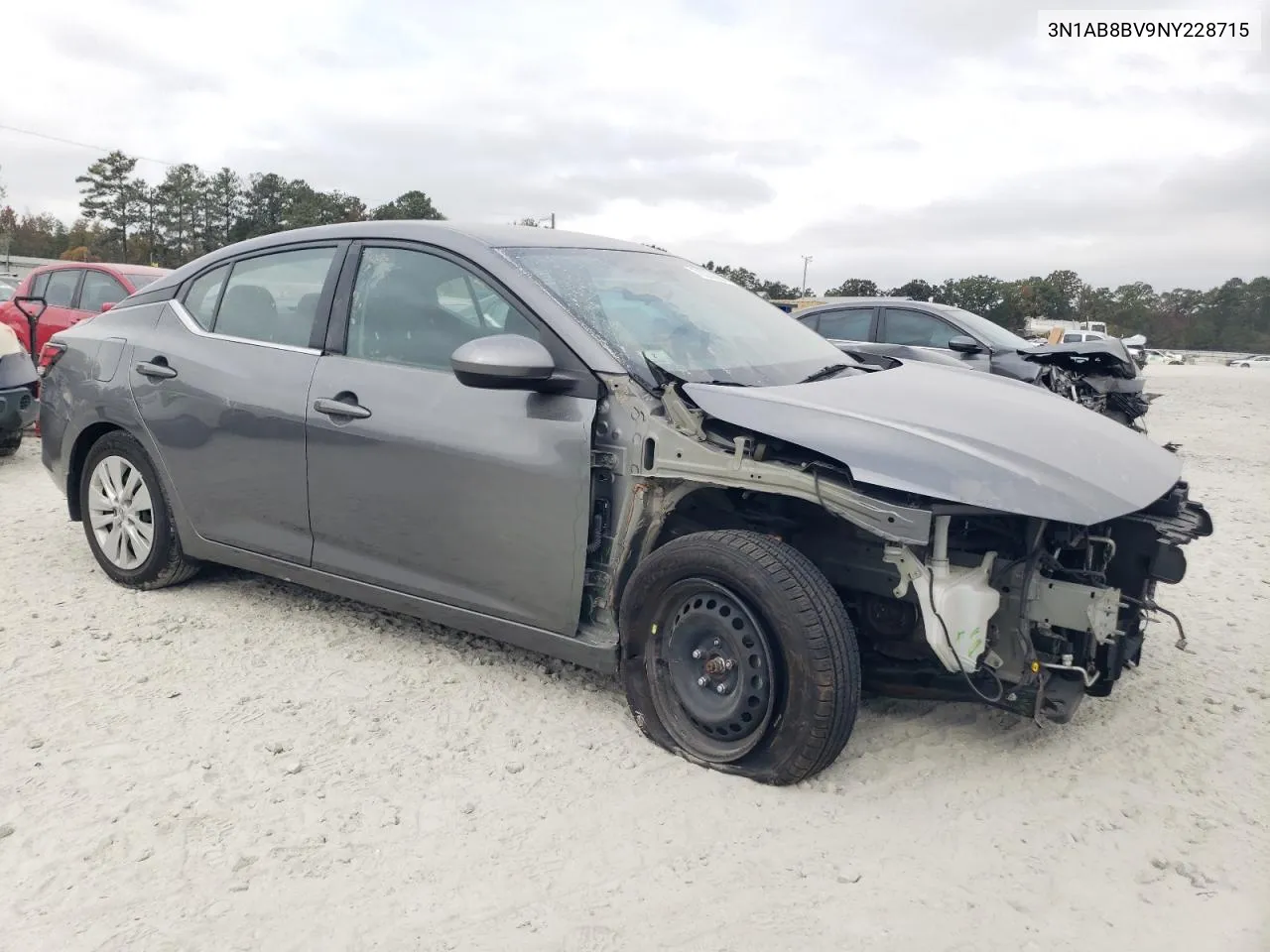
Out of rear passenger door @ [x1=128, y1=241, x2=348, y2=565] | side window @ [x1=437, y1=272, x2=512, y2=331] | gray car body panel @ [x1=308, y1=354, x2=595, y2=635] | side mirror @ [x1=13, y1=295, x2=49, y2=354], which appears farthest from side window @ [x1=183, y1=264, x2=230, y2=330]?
side mirror @ [x1=13, y1=295, x2=49, y2=354]

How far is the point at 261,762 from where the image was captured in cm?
306

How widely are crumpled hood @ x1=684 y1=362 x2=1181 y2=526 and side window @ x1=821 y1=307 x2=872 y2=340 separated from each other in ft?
21.2

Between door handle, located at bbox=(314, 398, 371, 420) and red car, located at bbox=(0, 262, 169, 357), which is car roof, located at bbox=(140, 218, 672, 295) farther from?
red car, located at bbox=(0, 262, 169, 357)

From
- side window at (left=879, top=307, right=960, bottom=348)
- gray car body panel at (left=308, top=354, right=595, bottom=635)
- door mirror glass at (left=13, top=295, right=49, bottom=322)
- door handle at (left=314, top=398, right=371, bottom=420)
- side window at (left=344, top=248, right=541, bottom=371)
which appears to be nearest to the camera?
gray car body panel at (left=308, top=354, right=595, bottom=635)

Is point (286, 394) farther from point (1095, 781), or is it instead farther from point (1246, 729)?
point (1246, 729)

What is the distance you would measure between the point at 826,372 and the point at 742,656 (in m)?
1.28

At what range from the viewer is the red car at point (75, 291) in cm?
1038

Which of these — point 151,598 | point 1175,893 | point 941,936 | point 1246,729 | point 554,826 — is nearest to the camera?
point 941,936

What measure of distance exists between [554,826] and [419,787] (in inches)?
18.0

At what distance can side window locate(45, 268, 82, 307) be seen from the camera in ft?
35.1

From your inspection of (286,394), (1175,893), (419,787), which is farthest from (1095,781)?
(286,394)

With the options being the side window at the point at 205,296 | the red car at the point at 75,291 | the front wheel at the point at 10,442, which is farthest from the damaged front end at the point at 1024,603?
the red car at the point at 75,291

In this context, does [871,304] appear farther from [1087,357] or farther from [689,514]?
[689,514]

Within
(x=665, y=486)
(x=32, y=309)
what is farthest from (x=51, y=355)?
(x=32, y=309)
